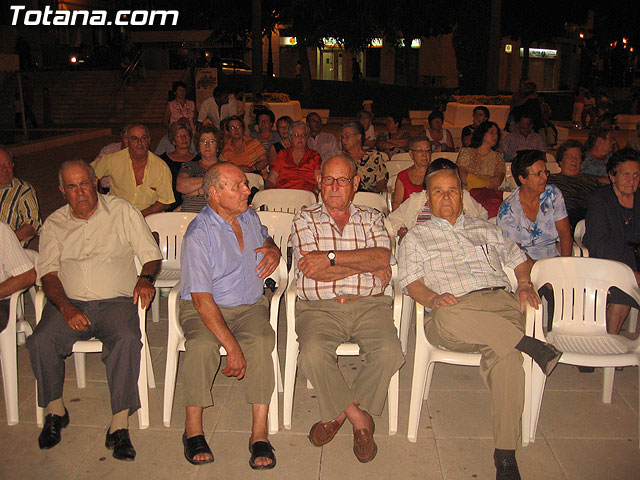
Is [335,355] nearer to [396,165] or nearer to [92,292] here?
[92,292]

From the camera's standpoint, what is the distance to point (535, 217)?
13.4 ft

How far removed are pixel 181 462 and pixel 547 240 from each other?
279 cm

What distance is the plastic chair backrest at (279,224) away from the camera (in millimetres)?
4320

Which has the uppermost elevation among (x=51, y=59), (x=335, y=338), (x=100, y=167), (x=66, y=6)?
(x=66, y=6)

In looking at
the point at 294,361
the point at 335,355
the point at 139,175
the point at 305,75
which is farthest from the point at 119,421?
the point at 305,75

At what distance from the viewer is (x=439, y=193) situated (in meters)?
3.38

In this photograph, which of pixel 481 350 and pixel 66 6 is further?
pixel 66 6

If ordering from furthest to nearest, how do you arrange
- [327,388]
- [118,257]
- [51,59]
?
[51,59] < [118,257] < [327,388]

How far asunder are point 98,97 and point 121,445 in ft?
70.6

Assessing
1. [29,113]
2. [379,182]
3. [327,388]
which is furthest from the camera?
[29,113]

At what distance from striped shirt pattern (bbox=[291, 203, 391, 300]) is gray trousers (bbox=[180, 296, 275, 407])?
0.36m

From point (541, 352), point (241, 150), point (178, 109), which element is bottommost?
point (541, 352)

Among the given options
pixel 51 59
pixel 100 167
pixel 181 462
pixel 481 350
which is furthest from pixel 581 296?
pixel 51 59

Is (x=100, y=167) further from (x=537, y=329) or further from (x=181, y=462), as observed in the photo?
(x=537, y=329)
